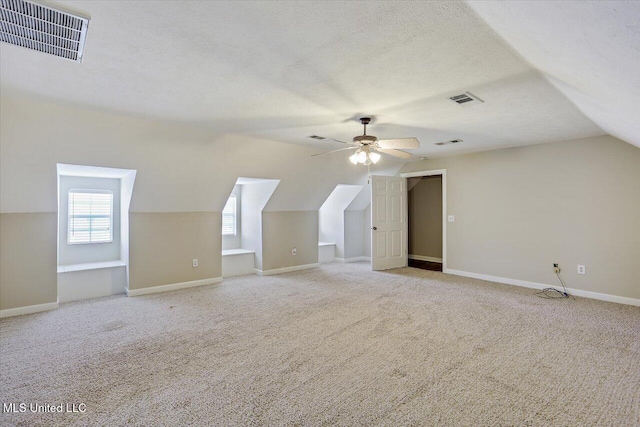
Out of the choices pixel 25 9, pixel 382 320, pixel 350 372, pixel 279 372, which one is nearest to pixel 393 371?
pixel 350 372

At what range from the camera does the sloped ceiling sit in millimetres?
1196

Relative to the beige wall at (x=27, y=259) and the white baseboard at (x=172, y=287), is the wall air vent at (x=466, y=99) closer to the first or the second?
the white baseboard at (x=172, y=287)

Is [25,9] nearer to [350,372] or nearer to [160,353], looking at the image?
[160,353]

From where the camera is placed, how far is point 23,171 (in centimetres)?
365

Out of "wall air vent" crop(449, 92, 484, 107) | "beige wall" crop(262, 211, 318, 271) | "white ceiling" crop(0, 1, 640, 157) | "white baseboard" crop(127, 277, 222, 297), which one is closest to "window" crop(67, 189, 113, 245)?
"white baseboard" crop(127, 277, 222, 297)

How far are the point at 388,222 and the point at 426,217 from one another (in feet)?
5.43

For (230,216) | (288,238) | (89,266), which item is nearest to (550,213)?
(288,238)

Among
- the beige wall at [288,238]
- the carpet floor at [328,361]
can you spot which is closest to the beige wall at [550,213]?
the carpet floor at [328,361]

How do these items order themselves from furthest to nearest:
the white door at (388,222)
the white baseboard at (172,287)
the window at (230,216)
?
1. the window at (230,216)
2. the white door at (388,222)
3. the white baseboard at (172,287)

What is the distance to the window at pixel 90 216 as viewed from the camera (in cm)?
500

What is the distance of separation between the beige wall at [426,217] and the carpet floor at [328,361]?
3193 millimetres

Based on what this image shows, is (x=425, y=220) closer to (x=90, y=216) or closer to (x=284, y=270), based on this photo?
(x=284, y=270)

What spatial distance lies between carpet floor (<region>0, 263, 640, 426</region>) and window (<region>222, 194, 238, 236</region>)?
7.63 feet

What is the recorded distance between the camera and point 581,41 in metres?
1.50
